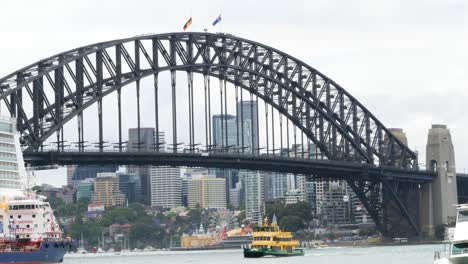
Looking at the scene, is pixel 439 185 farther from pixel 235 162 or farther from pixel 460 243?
pixel 460 243

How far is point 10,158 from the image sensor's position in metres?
122

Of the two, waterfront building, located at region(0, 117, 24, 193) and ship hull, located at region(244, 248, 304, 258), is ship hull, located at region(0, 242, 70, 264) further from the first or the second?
ship hull, located at region(244, 248, 304, 258)

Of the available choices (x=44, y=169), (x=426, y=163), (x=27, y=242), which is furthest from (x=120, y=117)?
(x=426, y=163)

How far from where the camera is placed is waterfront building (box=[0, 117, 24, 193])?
121 meters

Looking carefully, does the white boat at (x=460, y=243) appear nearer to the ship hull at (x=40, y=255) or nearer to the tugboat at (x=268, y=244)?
the ship hull at (x=40, y=255)

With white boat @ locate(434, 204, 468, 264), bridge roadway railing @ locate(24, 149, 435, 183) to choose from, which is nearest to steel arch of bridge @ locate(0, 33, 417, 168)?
bridge roadway railing @ locate(24, 149, 435, 183)

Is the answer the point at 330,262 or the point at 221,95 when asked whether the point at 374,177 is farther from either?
the point at 330,262

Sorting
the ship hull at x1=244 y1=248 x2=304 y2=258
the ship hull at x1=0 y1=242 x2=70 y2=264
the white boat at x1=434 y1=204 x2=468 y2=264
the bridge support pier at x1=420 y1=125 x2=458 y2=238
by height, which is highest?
the bridge support pier at x1=420 y1=125 x2=458 y2=238

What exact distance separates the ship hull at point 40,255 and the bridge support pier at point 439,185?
6468cm

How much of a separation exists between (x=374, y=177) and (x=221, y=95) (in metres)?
23.6

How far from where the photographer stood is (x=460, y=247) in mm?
59594

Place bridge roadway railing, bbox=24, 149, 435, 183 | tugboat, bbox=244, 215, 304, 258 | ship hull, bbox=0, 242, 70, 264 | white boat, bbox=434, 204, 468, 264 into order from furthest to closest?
bridge roadway railing, bbox=24, 149, 435, 183 < tugboat, bbox=244, 215, 304, 258 < ship hull, bbox=0, 242, 70, 264 < white boat, bbox=434, 204, 468, 264

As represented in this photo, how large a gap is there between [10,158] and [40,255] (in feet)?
39.6

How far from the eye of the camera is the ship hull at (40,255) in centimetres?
11088
